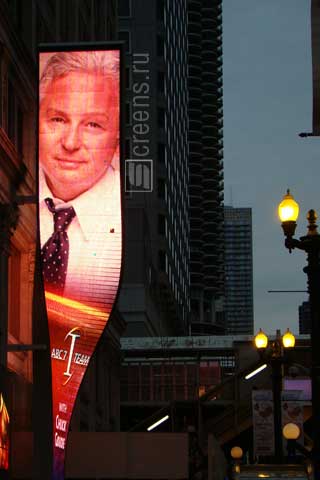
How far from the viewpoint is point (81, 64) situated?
30406 mm

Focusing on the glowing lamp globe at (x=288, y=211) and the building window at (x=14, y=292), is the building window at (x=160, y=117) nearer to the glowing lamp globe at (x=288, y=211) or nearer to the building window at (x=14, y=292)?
the building window at (x=14, y=292)

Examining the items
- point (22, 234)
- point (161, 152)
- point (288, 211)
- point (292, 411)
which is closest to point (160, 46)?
point (161, 152)

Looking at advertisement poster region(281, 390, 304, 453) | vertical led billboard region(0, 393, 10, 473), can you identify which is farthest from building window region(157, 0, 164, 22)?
vertical led billboard region(0, 393, 10, 473)

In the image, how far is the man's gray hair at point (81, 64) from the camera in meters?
30.3

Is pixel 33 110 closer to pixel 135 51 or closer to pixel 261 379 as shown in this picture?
pixel 261 379

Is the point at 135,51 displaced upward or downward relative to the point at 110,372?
upward

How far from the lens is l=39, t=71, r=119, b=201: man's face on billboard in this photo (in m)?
29.9

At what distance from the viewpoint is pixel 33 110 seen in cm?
3603

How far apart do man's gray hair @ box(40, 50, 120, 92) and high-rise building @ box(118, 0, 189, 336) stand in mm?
69229

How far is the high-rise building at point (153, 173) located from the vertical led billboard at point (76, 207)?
69.3m

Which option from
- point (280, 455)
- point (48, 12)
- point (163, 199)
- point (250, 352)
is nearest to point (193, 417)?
point (250, 352)

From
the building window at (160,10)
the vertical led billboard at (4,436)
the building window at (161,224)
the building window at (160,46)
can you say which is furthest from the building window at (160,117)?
the vertical led billboard at (4,436)

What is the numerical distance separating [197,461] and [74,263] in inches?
998

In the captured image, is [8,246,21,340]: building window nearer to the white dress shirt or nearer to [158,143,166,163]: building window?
the white dress shirt
